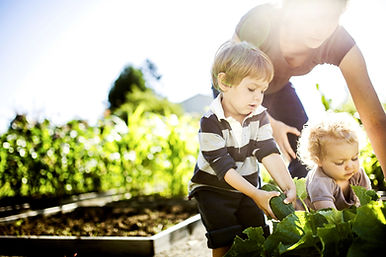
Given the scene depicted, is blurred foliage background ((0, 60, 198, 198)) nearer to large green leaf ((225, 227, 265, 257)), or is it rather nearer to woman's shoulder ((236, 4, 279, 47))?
woman's shoulder ((236, 4, 279, 47))

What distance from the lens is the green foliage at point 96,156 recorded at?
5012 millimetres

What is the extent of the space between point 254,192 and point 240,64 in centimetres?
60

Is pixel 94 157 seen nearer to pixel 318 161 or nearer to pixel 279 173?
pixel 318 161

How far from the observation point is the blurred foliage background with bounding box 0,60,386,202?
5.02 m

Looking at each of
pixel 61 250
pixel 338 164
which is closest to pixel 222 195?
pixel 338 164

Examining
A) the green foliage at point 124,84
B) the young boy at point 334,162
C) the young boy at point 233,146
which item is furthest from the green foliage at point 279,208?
the green foliage at point 124,84

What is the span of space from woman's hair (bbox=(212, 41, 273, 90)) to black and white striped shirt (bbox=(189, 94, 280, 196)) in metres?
0.16

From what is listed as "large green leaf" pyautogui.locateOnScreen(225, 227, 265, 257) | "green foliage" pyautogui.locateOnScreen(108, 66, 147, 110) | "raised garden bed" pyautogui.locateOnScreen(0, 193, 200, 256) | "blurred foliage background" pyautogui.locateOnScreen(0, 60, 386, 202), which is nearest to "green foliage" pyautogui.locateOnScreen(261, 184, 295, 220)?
"large green leaf" pyautogui.locateOnScreen(225, 227, 265, 257)

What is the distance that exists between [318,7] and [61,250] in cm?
250

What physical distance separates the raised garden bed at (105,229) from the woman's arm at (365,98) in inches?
64.5

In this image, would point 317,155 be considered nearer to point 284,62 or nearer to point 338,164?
point 338,164

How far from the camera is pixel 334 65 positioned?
7.00ft

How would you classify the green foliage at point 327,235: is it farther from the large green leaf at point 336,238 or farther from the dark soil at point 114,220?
the dark soil at point 114,220

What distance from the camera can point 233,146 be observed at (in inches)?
72.4
